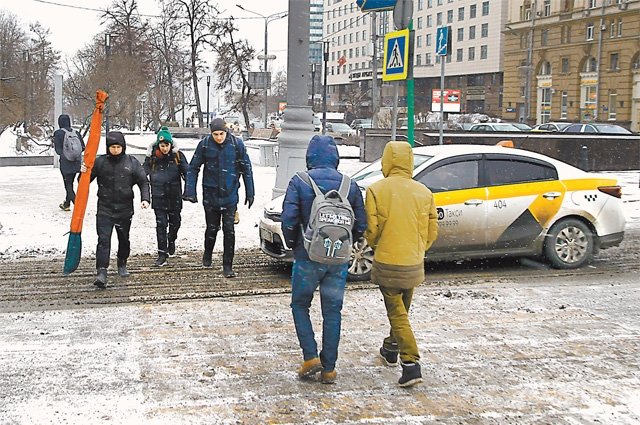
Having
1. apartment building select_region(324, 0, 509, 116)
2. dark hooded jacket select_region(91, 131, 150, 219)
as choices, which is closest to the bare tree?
apartment building select_region(324, 0, 509, 116)

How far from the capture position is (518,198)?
364 inches

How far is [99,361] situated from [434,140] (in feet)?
63.6

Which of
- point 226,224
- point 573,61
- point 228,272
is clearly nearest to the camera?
point 226,224

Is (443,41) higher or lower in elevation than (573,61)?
lower

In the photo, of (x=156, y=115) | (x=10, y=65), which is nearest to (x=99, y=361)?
(x=10, y=65)

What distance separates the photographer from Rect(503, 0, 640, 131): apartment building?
187ft

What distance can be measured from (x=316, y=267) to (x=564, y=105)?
208 ft

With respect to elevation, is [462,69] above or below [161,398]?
above

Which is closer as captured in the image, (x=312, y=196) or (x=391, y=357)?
(x=312, y=196)

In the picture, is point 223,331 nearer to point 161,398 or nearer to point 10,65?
point 161,398

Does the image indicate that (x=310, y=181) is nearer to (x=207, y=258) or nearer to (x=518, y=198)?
(x=207, y=258)

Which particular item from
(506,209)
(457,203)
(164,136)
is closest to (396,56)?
Answer: (457,203)

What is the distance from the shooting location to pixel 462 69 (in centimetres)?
8712

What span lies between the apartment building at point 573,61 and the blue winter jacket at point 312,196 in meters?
52.0
